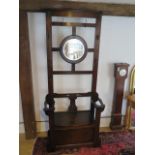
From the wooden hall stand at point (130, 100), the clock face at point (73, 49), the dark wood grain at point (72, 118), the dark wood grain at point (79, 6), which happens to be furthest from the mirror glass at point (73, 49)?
the wooden hall stand at point (130, 100)

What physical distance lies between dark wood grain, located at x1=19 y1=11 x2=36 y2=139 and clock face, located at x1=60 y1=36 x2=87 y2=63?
0.45 m

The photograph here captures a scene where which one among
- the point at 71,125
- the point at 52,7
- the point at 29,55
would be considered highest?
the point at 52,7

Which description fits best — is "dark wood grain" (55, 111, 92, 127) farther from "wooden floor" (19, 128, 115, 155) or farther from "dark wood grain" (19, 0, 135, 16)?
"dark wood grain" (19, 0, 135, 16)

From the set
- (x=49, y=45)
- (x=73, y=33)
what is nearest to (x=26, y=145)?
(x=49, y=45)

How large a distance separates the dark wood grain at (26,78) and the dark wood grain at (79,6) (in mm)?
125

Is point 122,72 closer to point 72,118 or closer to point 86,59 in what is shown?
point 86,59

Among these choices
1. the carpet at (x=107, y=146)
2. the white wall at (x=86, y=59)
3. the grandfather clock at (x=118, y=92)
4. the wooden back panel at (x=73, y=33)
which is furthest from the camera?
the grandfather clock at (x=118, y=92)

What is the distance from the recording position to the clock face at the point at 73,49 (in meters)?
2.31

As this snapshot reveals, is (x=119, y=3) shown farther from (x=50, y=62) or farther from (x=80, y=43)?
(x=50, y=62)

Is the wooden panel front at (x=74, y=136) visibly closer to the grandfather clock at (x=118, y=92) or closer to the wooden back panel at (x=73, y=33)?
the wooden back panel at (x=73, y=33)
